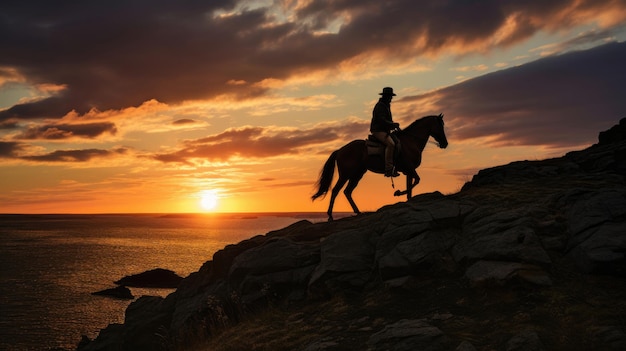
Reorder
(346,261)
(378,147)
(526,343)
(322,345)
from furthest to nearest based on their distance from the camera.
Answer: (378,147) → (346,261) → (322,345) → (526,343)

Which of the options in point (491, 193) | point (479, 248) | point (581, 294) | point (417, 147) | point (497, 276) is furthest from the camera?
point (417, 147)

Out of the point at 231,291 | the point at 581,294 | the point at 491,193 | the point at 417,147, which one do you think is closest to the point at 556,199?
the point at 491,193

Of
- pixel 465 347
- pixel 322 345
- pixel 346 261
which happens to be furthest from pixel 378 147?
pixel 465 347

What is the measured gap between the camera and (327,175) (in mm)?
19594

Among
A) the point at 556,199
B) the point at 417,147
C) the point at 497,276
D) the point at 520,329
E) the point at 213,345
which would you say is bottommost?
the point at 213,345

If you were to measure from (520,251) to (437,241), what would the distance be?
229cm

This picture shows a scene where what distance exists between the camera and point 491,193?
16188 mm

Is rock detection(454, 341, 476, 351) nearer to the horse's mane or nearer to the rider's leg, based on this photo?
the rider's leg

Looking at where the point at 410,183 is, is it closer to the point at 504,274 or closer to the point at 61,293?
the point at 504,274

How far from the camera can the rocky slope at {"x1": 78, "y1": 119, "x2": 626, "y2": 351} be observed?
32.2 feet

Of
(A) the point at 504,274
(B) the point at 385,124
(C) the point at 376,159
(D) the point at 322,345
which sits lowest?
(D) the point at 322,345

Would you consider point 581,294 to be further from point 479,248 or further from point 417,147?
point 417,147

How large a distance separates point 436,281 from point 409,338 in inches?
118

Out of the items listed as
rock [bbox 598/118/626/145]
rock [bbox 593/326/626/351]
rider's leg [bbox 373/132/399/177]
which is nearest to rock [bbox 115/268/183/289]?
rider's leg [bbox 373/132/399/177]
